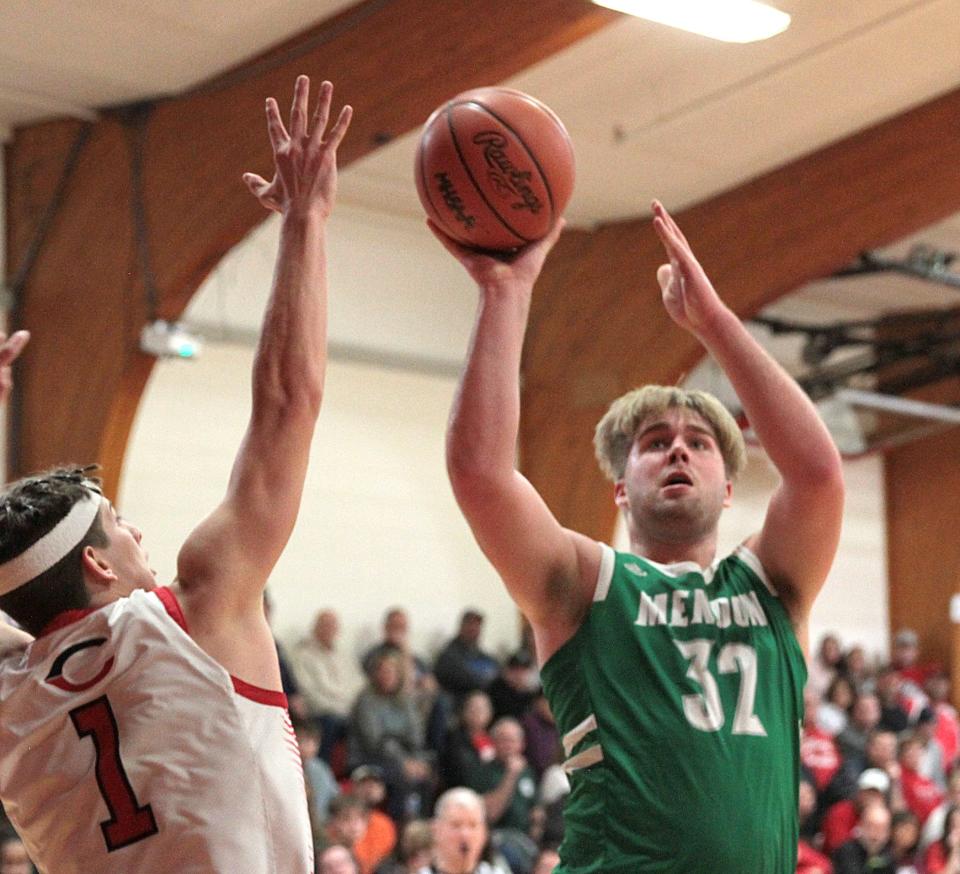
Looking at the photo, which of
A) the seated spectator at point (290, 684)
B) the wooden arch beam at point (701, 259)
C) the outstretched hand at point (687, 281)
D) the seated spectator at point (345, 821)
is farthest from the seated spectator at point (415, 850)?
the outstretched hand at point (687, 281)

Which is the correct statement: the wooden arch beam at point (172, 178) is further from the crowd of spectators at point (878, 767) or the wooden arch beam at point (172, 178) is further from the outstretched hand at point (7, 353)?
the outstretched hand at point (7, 353)

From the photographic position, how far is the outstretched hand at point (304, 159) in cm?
294

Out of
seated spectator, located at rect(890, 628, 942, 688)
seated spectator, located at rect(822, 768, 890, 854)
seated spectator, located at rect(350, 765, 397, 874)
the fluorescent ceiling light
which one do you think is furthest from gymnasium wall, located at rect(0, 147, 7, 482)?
seated spectator, located at rect(890, 628, 942, 688)

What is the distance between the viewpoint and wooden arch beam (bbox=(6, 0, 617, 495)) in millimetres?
8547

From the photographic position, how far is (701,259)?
40.1 feet

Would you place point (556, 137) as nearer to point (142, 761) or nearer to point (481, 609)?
point (142, 761)

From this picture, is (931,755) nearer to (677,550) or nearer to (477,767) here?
(477,767)

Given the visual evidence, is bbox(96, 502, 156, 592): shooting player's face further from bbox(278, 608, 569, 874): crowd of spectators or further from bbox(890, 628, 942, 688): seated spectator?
bbox(890, 628, 942, 688): seated spectator

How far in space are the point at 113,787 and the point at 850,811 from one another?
9868mm

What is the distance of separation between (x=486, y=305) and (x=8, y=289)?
8261 millimetres

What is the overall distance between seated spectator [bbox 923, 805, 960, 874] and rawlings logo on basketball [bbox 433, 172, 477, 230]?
879 centimetres

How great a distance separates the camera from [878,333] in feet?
51.7

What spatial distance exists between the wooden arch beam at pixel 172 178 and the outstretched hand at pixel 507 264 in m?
5.05

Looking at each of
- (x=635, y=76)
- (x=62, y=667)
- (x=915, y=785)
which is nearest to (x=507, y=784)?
(x=915, y=785)
